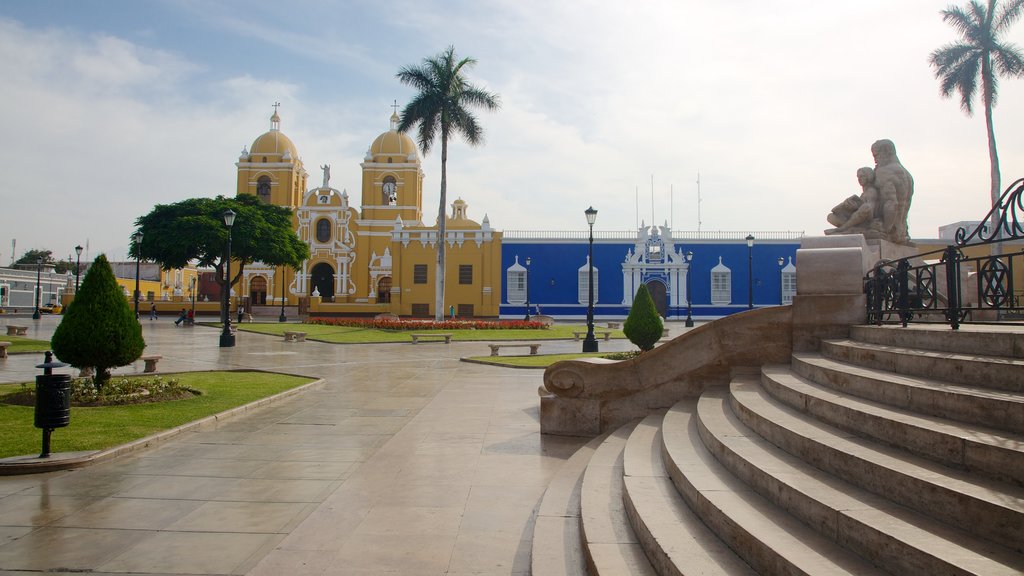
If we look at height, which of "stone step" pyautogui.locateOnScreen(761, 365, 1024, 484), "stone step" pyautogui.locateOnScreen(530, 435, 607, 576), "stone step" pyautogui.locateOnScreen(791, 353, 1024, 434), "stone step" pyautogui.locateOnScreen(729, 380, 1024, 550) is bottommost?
"stone step" pyautogui.locateOnScreen(530, 435, 607, 576)

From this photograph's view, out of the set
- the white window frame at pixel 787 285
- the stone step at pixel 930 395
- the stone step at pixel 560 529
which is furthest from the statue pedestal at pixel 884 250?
the white window frame at pixel 787 285

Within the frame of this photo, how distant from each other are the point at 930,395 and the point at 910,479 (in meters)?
0.89

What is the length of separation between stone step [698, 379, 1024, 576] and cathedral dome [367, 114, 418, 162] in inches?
2030

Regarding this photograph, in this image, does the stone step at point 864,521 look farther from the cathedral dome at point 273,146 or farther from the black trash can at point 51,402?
the cathedral dome at point 273,146

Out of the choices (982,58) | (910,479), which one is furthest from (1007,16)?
(910,479)

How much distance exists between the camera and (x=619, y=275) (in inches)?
1698

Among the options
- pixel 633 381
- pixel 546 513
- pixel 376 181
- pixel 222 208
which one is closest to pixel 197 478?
pixel 546 513

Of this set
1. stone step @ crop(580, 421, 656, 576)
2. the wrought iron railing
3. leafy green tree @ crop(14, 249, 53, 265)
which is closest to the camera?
stone step @ crop(580, 421, 656, 576)

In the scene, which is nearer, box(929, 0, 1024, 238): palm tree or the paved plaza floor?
the paved plaza floor

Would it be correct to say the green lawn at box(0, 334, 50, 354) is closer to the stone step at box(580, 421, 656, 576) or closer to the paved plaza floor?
the paved plaza floor

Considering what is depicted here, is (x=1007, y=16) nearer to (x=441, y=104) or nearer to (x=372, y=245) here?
(x=441, y=104)

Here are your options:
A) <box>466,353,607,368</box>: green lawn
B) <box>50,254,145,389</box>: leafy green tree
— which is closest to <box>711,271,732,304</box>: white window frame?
<box>466,353,607,368</box>: green lawn

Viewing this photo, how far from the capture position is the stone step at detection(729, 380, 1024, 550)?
7.98 ft

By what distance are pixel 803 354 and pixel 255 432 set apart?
5.80 meters
